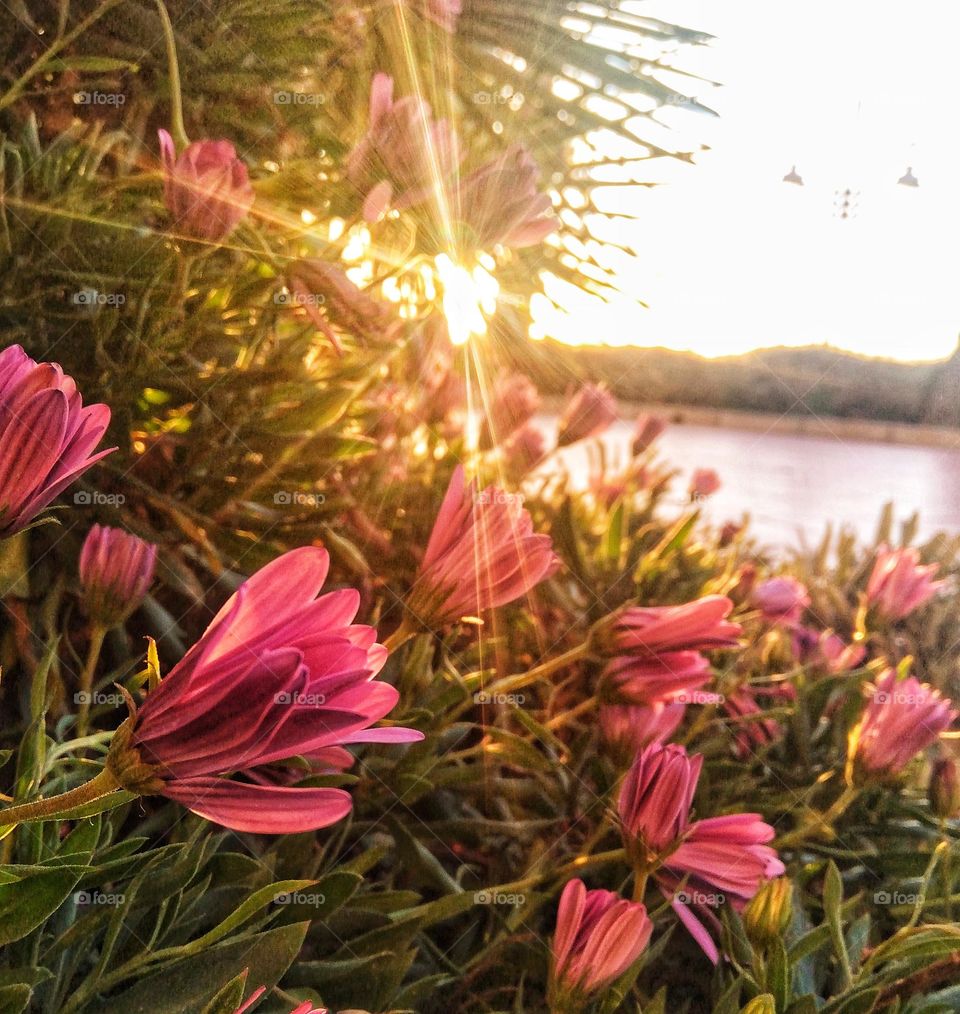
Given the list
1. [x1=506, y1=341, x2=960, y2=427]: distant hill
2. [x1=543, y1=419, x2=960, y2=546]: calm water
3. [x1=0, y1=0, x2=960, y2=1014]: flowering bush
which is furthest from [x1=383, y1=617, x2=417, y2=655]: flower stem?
[x1=506, y1=341, x2=960, y2=427]: distant hill

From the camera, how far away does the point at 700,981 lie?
395 millimetres

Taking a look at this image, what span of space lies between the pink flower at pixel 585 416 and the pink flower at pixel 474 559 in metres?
0.35

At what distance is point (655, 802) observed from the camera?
0.32m

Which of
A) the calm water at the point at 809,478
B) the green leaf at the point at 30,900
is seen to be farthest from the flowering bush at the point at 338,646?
the calm water at the point at 809,478

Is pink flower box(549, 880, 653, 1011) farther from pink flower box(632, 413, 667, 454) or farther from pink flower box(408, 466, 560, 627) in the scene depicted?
pink flower box(632, 413, 667, 454)

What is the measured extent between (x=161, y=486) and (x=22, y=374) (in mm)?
194

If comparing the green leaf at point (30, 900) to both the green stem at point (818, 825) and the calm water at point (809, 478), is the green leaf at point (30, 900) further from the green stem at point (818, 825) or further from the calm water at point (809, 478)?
the calm water at point (809, 478)

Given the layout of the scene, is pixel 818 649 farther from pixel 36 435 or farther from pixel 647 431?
pixel 36 435

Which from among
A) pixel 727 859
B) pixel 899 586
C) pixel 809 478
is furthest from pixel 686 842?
pixel 809 478

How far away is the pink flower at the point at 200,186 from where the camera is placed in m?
0.36

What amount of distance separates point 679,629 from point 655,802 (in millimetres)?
89

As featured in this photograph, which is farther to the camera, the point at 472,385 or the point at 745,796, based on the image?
the point at 472,385

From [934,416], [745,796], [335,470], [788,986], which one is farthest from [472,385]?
[934,416]

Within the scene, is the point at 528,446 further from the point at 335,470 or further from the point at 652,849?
the point at 652,849
